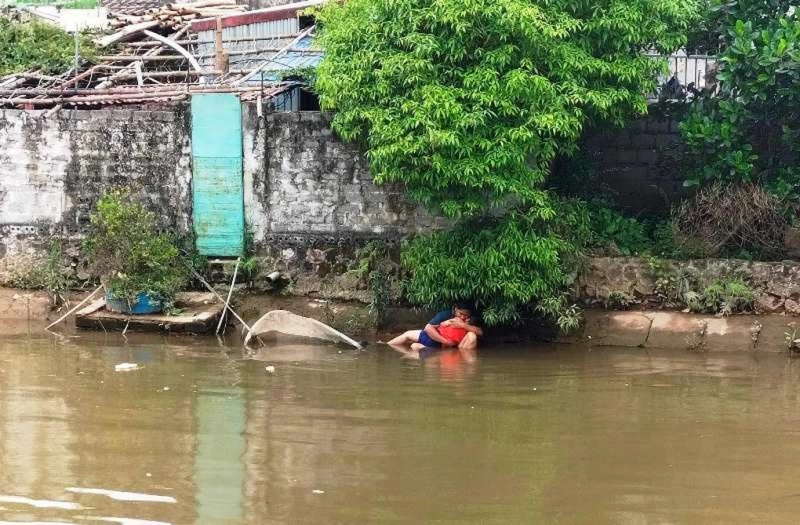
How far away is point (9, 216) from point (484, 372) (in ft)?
19.8

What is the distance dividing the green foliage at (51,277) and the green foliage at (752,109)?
22.6 feet

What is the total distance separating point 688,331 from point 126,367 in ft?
17.9

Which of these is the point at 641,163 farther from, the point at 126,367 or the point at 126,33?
the point at 126,33

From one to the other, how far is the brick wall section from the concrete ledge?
5.77ft

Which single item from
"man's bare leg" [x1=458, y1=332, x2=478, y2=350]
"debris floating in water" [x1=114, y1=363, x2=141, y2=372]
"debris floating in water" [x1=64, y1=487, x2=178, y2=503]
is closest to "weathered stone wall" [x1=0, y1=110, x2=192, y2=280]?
"debris floating in water" [x1=114, y1=363, x2=141, y2=372]

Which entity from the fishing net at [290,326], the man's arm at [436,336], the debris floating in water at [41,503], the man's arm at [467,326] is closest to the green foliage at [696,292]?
the man's arm at [467,326]

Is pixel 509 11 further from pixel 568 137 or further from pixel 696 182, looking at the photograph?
pixel 696 182

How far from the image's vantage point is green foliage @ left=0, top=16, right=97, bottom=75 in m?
14.2

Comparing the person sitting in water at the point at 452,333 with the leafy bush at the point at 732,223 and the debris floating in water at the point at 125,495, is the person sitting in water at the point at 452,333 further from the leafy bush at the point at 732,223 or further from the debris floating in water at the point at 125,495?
the debris floating in water at the point at 125,495

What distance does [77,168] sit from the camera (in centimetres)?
1261

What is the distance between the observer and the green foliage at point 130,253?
11.8 m

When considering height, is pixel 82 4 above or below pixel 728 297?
above

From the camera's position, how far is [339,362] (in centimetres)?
1056

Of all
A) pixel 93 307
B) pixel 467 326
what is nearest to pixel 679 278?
pixel 467 326
